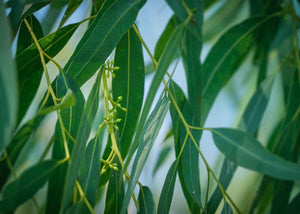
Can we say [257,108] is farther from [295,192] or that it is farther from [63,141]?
[63,141]

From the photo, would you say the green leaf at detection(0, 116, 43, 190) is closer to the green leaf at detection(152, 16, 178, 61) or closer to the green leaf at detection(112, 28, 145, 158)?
the green leaf at detection(112, 28, 145, 158)

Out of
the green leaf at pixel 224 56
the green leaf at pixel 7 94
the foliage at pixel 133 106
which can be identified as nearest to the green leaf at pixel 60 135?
the foliage at pixel 133 106

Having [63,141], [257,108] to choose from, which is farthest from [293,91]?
[63,141]

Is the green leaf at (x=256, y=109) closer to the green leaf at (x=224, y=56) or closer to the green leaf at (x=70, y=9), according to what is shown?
the green leaf at (x=224, y=56)

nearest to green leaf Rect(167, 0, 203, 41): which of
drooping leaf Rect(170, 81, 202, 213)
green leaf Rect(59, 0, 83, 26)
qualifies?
drooping leaf Rect(170, 81, 202, 213)

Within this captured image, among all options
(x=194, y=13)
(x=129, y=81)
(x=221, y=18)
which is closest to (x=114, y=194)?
(x=129, y=81)
